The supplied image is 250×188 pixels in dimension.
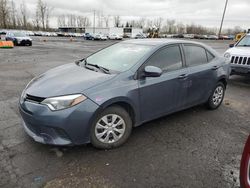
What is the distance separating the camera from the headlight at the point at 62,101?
2620 millimetres

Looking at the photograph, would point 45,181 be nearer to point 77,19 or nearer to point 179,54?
point 179,54

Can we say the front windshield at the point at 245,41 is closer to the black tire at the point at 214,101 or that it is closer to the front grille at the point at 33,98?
the black tire at the point at 214,101

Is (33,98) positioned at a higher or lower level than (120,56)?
lower

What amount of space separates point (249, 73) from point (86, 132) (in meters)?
6.05

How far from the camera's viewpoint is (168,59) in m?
3.61

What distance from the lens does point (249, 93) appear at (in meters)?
6.27

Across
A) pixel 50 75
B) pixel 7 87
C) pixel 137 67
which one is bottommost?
pixel 7 87

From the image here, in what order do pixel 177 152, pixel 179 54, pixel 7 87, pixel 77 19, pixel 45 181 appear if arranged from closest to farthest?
1. pixel 45 181
2. pixel 177 152
3. pixel 179 54
4. pixel 7 87
5. pixel 77 19

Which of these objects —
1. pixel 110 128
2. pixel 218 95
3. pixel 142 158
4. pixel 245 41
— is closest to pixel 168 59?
pixel 110 128

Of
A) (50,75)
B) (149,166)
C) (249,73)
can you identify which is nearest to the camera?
(149,166)

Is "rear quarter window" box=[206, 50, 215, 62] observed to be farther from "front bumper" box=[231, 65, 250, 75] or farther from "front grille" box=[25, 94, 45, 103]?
"front grille" box=[25, 94, 45, 103]

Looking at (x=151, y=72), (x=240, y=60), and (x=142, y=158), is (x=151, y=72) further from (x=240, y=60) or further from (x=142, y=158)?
(x=240, y=60)

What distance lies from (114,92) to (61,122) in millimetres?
787

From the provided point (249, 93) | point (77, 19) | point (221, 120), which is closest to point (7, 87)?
point (221, 120)
